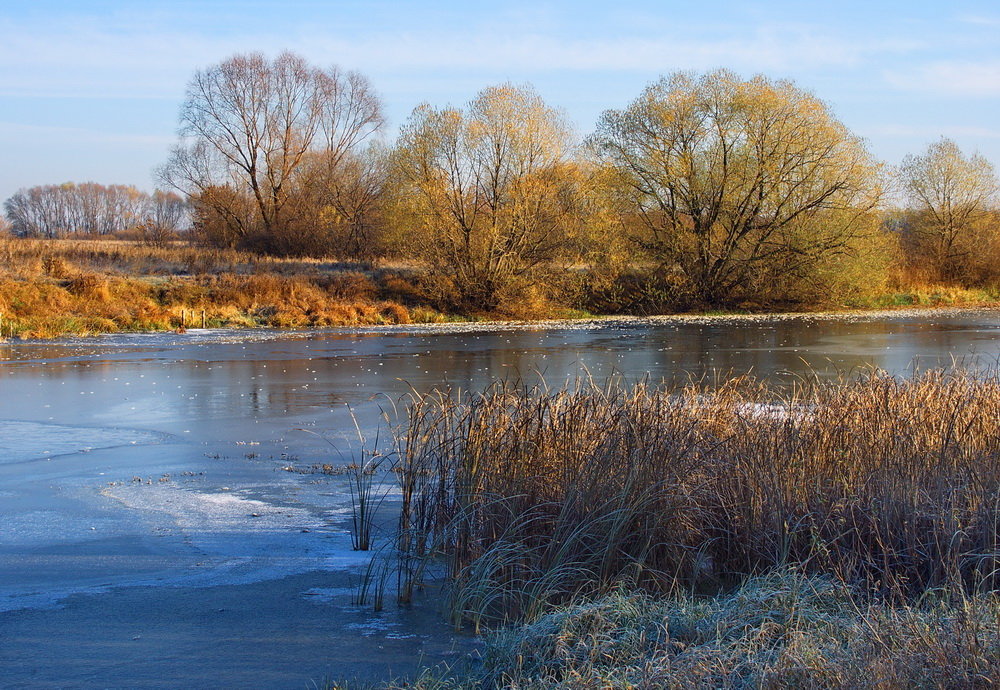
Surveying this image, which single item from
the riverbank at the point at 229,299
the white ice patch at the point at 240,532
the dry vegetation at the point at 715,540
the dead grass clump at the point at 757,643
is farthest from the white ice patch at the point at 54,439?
the riverbank at the point at 229,299

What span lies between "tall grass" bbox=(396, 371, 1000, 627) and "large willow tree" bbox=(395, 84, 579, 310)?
32.8 m

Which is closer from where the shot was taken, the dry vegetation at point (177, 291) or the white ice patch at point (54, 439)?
the white ice patch at point (54, 439)

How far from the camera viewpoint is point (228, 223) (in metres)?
53.9

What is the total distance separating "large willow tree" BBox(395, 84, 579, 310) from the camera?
40594 mm

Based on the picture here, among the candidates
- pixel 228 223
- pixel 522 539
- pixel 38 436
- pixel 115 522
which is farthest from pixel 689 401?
pixel 228 223

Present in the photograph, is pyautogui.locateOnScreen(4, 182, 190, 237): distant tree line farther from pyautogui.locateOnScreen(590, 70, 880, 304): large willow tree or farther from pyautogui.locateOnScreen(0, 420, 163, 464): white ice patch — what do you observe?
pyautogui.locateOnScreen(0, 420, 163, 464): white ice patch

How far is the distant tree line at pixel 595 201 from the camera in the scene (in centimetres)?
4094

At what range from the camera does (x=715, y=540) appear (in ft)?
23.1

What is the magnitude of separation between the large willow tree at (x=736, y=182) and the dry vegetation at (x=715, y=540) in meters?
37.0

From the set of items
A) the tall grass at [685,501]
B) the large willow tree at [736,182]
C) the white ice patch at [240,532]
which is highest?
the large willow tree at [736,182]

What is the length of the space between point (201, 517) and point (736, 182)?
40099 mm

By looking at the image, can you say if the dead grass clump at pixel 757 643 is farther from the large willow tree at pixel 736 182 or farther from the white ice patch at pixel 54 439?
the large willow tree at pixel 736 182

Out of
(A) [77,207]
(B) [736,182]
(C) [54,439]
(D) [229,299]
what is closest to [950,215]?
(B) [736,182]

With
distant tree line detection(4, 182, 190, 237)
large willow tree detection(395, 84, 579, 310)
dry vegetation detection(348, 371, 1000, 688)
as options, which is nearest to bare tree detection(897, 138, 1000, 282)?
large willow tree detection(395, 84, 579, 310)
